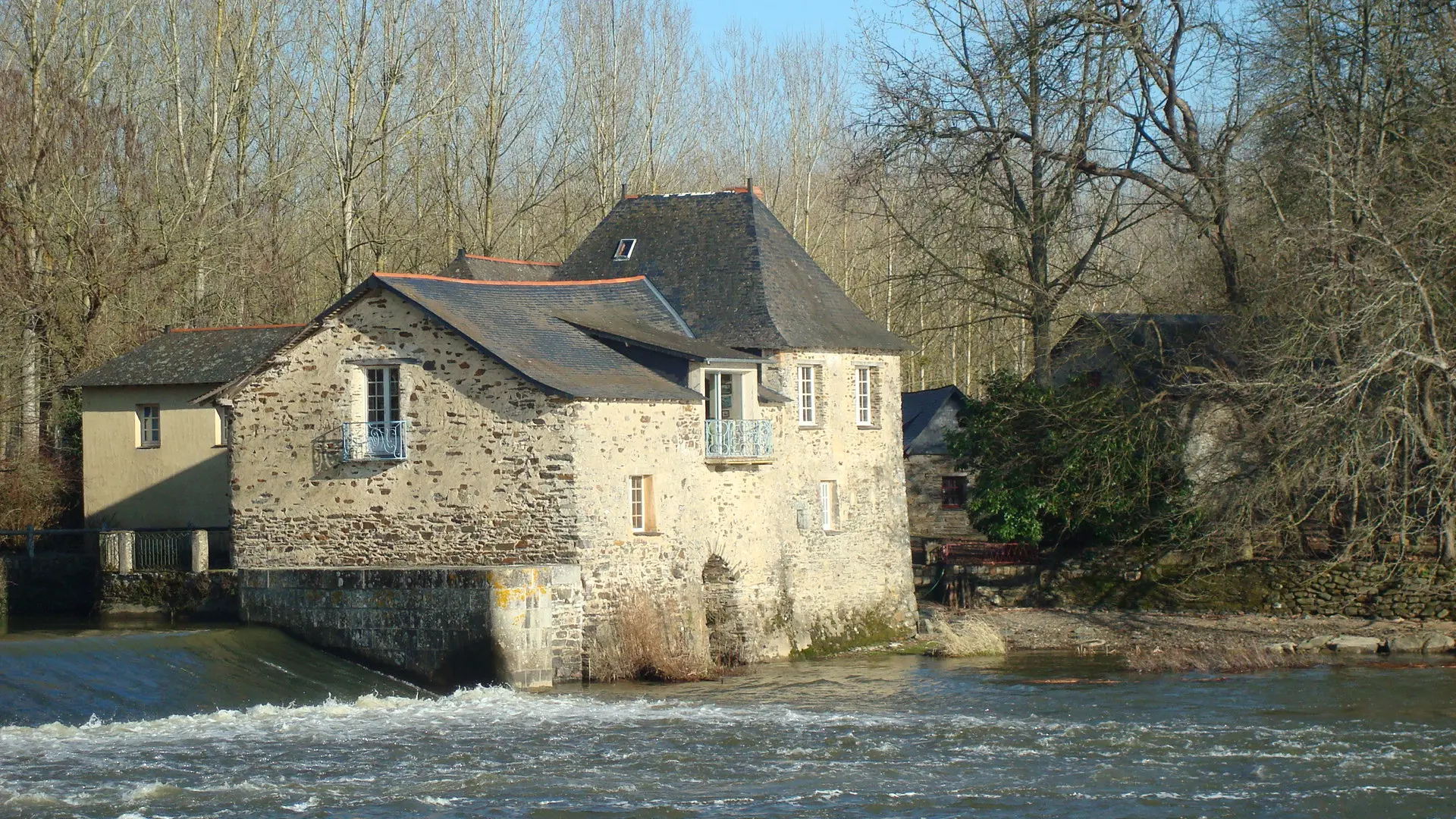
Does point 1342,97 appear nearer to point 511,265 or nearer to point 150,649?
point 511,265

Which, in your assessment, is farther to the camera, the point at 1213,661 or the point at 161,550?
the point at 161,550

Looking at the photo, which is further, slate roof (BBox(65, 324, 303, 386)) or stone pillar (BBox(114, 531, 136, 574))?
slate roof (BBox(65, 324, 303, 386))

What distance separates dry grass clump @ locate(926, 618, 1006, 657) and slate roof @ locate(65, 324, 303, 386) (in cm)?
1297

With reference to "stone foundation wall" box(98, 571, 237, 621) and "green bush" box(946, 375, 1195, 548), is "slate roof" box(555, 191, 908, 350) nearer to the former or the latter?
"green bush" box(946, 375, 1195, 548)

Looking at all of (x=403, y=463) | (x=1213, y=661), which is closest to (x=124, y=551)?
(x=403, y=463)

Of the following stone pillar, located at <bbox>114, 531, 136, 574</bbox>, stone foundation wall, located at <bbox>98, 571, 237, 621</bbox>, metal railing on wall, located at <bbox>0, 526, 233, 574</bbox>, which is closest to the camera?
stone foundation wall, located at <bbox>98, 571, 237, 621</bbox>

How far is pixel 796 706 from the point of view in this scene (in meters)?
20.5

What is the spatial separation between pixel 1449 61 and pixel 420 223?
2669cm

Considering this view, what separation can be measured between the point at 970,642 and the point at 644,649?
5.94 meters

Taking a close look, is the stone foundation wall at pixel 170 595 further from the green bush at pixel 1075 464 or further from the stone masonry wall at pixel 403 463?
the green bush at pixel 1075 464

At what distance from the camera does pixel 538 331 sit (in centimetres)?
2408

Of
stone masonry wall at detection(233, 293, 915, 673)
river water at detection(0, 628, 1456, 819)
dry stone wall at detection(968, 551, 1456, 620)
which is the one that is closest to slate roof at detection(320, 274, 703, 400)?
stone masonry wall at detection(233, 293, 915, 673)

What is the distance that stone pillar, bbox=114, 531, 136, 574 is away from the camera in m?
26.1

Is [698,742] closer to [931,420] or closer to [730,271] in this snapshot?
[730,271]
